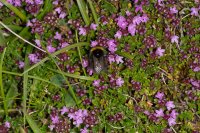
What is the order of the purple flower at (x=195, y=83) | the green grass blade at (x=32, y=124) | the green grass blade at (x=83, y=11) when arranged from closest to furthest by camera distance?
the green grass blade at (x=32, y=124) → the purple flower at (x=195, y=83) → the green grass blade at (x=83, y=11)

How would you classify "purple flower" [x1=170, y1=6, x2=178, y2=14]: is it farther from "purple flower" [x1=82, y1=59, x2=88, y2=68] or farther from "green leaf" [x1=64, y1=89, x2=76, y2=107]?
"green leaf" [x1=64, y1=89, x2=76, y2=107]

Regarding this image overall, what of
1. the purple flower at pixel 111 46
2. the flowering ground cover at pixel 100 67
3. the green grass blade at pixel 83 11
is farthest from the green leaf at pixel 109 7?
the purple flower at pixel 111 46

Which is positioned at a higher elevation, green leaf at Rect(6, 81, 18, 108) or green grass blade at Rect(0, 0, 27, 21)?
green grass blade at Rect(0, 0, 27, 21)

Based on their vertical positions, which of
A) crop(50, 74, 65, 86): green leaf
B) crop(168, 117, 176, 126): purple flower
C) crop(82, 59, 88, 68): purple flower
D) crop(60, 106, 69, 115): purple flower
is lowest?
crop(168, 117, 176, 126): purple flower

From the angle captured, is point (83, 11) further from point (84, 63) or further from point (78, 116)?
point (78, 116)

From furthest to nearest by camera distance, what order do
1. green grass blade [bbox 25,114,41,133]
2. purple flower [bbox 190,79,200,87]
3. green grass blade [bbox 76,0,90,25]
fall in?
green grass blade [bbox 76,0,90,25], purple flower [bbox 190,79,200,87], green grass blade [bbox 25,114,41,133]

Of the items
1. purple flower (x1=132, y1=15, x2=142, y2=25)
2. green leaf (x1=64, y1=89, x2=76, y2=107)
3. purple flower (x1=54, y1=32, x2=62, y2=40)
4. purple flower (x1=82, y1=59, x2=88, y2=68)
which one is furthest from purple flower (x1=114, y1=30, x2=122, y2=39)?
green leaf (x1=64, y1=89, x2=76, y2=107)

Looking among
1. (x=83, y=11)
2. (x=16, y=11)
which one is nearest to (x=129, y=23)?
(x=83, y=11)

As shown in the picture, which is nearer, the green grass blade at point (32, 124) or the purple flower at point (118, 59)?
the green grass blade at point (32, 124)

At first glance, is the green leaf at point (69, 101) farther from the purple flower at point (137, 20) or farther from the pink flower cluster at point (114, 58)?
the purple flower at point (137, 20)
